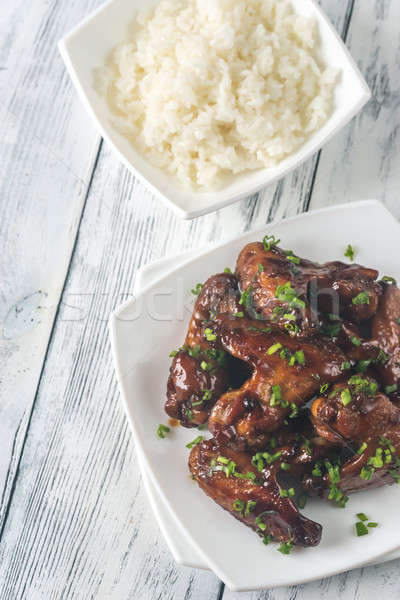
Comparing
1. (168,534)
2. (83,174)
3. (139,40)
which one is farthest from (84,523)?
(139,40)

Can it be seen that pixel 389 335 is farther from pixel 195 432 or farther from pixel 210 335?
pixel 195 432

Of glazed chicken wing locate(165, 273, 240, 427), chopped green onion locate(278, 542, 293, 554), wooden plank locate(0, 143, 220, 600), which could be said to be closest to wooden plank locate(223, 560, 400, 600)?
wooden plank locate(0, 143, 220, 600)

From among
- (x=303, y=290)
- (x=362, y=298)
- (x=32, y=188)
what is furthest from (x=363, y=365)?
(x=32, y=188)

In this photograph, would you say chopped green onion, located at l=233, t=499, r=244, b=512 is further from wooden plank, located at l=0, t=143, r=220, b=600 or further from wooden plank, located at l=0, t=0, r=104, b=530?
wooden plank, located at l=0, t=0, r=104, b=530

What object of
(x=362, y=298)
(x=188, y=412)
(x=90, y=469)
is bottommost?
(x=90, y=469)

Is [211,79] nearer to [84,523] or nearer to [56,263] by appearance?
[56,263]
